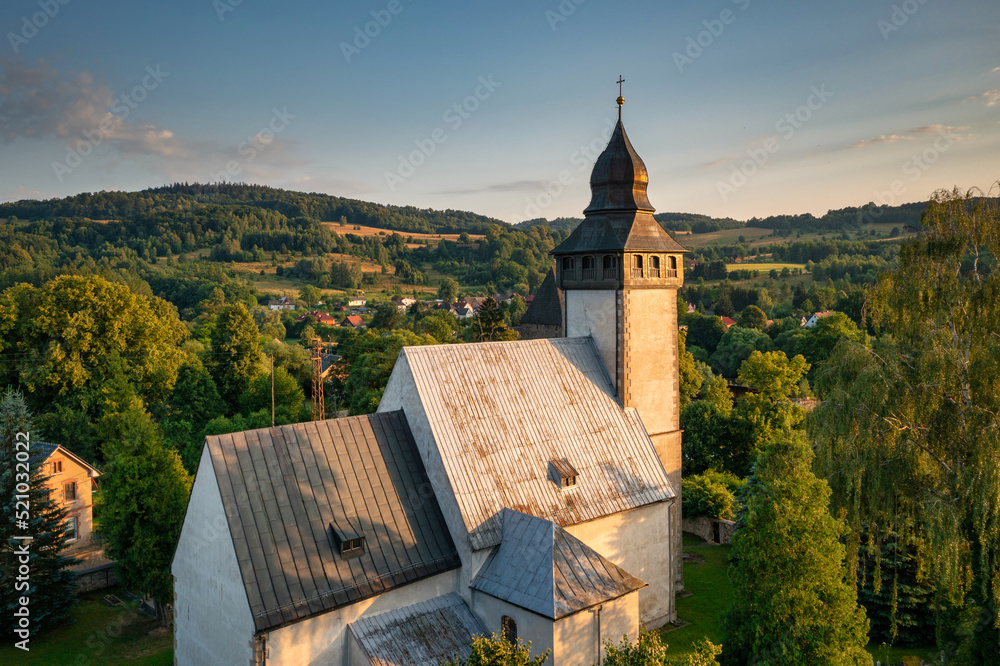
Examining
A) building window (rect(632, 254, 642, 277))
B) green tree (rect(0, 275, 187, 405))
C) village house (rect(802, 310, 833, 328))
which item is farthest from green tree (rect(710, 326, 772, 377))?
green tree (rect(0, 275, 187, 405))

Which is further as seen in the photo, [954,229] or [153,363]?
[153,363]

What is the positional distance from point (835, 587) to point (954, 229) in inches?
373

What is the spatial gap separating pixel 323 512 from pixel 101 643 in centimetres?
1171

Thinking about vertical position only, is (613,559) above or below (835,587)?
below

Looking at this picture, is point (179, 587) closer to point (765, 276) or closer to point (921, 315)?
point (921, 315)

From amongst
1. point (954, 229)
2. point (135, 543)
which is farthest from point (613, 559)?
point (135, 543)

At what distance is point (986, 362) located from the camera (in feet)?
48.6

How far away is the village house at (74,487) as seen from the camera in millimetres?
26656

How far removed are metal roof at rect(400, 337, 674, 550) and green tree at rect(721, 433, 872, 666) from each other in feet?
15.3

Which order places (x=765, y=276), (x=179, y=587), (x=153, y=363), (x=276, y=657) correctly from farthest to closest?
(x=765, y=276) < (x=153, y=363) < (x=179, y=587) < (x=276, y=657)

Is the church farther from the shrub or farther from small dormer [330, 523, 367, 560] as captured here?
the shrub

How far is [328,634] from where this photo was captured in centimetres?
1364

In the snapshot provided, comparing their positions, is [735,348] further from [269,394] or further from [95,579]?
[95,579]

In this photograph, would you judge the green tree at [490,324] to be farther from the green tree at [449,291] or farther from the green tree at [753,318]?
the green tree at [449,291]
